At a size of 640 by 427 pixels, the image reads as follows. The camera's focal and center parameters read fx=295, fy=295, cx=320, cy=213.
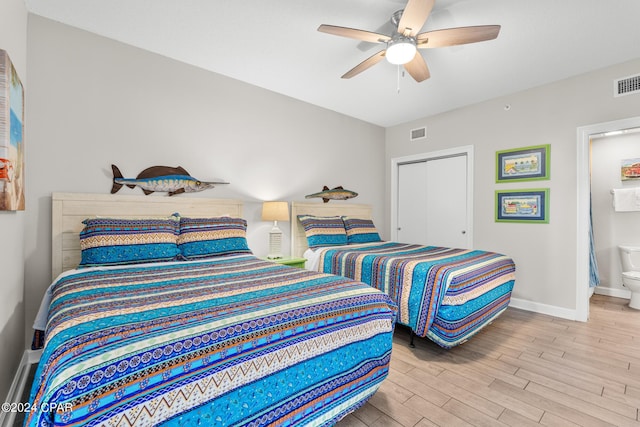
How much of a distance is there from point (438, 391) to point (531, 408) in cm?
51

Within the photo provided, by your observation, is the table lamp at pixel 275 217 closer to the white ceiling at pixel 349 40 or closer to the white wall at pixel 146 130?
the white wall at pixel 146 130

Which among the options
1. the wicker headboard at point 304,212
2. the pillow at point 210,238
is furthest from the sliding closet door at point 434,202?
the pillow at point 210,238

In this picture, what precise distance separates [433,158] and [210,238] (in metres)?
3.43

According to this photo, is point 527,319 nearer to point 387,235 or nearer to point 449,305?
point 449,305

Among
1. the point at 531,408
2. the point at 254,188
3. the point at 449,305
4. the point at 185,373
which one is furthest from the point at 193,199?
the point at 531,408

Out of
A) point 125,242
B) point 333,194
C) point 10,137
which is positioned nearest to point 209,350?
point 125,242

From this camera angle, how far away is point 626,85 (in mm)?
2885

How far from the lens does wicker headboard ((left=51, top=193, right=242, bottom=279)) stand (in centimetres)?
227

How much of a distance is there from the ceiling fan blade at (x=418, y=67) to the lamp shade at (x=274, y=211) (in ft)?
→ 6.05

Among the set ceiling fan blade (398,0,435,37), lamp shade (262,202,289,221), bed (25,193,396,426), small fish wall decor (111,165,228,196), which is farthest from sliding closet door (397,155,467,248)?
small fish wall decor (111,165,228,196)

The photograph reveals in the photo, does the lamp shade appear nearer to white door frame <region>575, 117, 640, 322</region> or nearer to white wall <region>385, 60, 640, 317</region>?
white wall <region>385, 60, 640, 317</region>

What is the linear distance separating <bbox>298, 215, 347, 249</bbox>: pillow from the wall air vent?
204 cm

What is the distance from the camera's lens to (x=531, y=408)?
1.73 metres

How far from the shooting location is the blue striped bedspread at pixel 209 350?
33.3 inches
